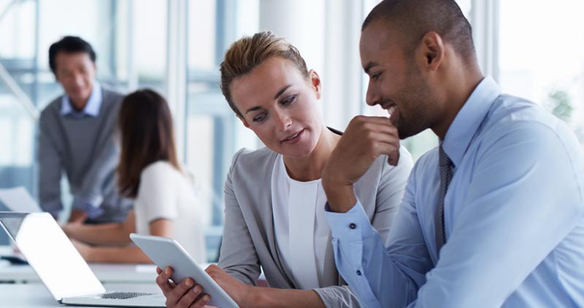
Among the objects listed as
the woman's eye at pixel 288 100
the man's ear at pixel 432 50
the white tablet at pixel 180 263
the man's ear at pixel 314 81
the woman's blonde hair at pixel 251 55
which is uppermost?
the man's ear at pixel 432 50

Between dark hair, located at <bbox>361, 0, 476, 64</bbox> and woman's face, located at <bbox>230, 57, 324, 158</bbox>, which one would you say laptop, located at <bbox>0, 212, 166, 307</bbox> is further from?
dark hair, located at <bbox>361, 0, 476, 64</bbox>

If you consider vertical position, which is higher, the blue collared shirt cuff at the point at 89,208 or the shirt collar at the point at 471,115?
the shirt collar at the point at 471,115

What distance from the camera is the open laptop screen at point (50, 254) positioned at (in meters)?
2.09

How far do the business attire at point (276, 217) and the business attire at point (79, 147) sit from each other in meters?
2.20

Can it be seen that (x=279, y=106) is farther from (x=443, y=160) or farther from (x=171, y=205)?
(x=171, y=205)

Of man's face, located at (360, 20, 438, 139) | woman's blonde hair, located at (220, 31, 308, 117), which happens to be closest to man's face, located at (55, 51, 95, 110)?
woman's blonde hair, located at (220, 31, 308, 117)

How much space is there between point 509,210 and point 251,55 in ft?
2.83

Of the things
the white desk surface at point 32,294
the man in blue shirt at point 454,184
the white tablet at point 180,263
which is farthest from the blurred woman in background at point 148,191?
the man in blue shirt at point 454,184

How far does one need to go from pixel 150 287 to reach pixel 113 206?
5.71ft

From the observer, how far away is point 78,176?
4395 millimetres

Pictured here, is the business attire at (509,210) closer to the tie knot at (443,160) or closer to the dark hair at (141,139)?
the tie knot at (443,160)

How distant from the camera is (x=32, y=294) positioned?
7.29ft

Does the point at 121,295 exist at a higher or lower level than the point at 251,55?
lower

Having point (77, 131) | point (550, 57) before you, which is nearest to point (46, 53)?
point (77, 131)
